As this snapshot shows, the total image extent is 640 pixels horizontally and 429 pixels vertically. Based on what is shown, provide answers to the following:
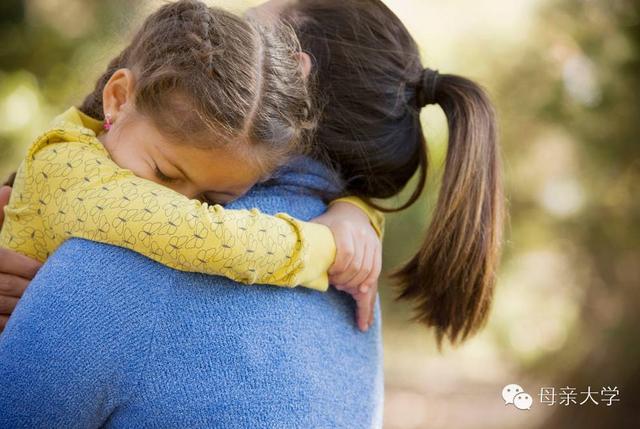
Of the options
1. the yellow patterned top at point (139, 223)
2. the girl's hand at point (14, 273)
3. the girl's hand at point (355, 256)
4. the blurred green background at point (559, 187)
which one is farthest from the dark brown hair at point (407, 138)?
the blurred green background at point (559, 187)

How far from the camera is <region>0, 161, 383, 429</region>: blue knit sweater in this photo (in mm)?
1204

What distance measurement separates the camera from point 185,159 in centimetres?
144

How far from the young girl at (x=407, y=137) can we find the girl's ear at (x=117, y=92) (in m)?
0.30

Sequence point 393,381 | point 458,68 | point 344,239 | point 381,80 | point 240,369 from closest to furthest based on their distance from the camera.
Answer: point 240,369
point 344,239
point 381,80
point 458,68
point 393,381

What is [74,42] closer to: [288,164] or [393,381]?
[288,164]

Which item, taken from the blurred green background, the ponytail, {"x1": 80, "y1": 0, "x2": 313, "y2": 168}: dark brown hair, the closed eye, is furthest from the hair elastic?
the blurred green background

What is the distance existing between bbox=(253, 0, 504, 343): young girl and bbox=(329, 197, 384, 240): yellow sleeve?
4cm

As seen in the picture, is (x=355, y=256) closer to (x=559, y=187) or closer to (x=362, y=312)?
(x=362, y=312)

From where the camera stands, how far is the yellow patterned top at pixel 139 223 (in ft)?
4.17

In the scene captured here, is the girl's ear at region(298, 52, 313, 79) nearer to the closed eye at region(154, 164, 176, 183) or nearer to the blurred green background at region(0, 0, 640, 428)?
the closed eye at region(154, 164, 176, 183)

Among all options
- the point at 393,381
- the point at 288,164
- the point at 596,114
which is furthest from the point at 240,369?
the point at 393,381

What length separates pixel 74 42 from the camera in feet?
12.4

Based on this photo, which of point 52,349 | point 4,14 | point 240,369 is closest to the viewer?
point 52,349

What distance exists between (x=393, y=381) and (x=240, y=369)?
18.7 ft
